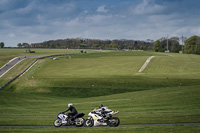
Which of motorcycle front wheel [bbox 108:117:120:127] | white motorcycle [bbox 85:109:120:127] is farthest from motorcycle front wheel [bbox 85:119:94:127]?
motorcycle front wheel [bbox 108:117:120:127]

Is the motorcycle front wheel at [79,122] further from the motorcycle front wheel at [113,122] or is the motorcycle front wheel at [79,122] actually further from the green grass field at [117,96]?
the motorcycle front wheel at [113,122]

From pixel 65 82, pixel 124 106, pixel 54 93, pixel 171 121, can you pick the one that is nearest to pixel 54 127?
pixel 171 121

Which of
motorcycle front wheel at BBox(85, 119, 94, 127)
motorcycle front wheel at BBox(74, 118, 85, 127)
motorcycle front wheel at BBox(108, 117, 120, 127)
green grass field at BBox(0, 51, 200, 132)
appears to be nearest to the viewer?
motorcycle front wheel at BBox(108, 117, 120, 127)

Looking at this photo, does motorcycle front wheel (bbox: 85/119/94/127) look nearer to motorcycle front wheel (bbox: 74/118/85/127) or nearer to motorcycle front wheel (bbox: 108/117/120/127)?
motorcycle front wheel (bbox: 74/118/85/127)

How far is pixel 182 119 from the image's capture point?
95.4ft

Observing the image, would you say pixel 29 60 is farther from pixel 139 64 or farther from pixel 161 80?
pixel 161 80

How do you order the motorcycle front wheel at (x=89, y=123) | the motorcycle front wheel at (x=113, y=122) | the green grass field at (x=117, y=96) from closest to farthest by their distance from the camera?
the motorcycle front wheel at (x=113, y=122) → the motorcycle front wheel at (x=89, y=123) → the green grass field at (x=117, y=96)

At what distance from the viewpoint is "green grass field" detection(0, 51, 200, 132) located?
3017cm

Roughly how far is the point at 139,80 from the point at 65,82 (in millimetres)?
19830

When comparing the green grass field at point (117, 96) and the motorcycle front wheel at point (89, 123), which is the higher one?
the motorcycle front wheel at point (89, 123)

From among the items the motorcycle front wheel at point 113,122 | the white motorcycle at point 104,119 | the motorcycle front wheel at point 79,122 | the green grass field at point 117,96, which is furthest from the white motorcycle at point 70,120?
the motorcycle front wheel at point 113,122

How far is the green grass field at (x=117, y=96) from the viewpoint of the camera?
99.0ft

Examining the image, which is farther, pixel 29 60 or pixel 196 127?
pixel 29 60

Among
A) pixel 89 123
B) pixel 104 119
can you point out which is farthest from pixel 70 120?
pixel 104 119
